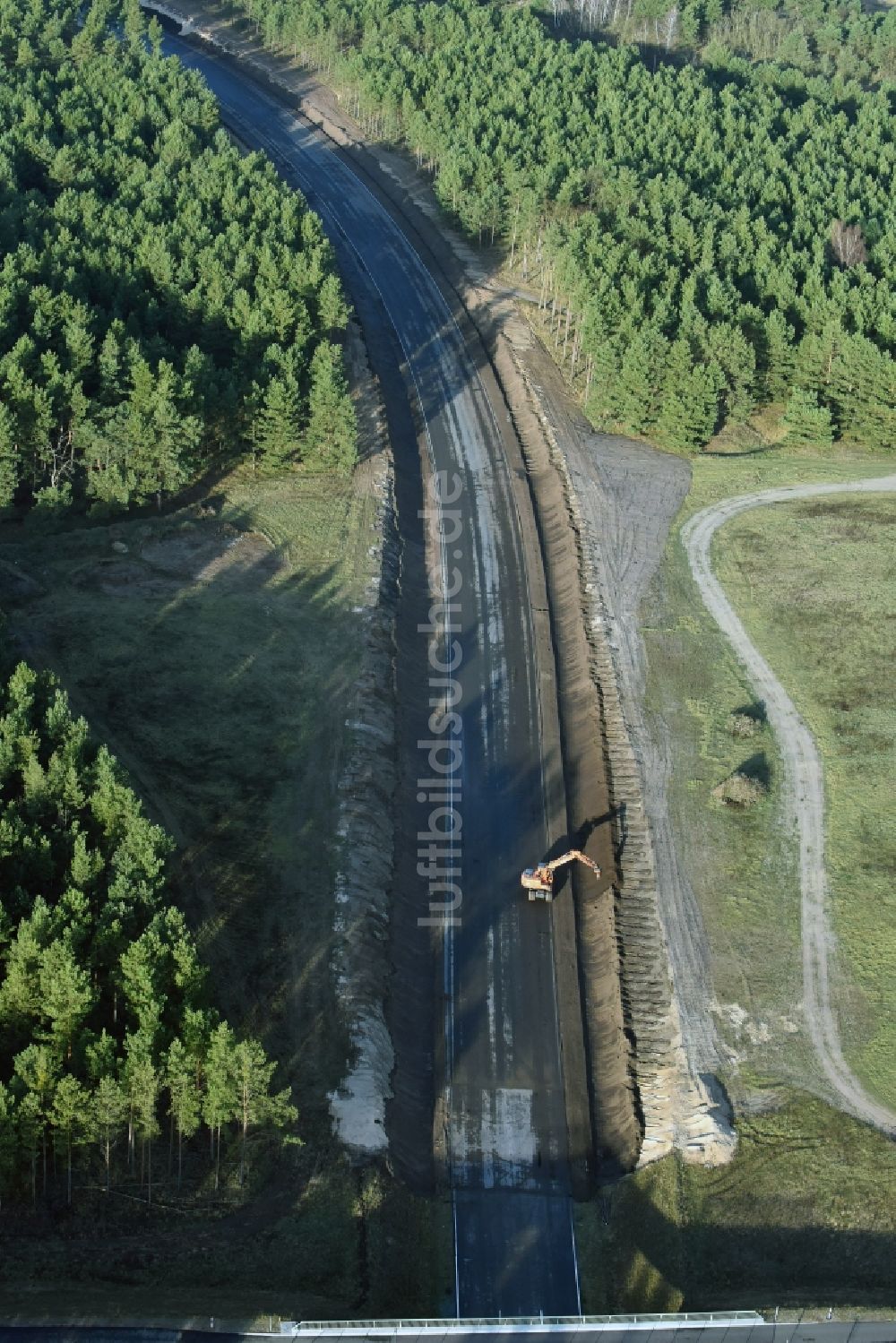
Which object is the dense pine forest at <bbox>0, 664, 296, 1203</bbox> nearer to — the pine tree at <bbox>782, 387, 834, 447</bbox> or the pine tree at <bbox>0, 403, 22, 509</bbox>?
the pine tree at <bbox>0, 403, 22, 509</bbox>

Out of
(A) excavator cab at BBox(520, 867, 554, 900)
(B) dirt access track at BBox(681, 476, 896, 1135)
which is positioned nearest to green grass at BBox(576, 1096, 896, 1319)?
(B) dirt access track at BBox(681, 476, 896, 1135)

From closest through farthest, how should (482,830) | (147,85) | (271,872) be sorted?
(271,872) < (482,830) < (147,85)

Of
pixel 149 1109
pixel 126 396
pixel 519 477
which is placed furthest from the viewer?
pixel 519 477

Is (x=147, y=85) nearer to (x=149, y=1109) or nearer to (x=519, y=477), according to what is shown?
(x=519, y=477)

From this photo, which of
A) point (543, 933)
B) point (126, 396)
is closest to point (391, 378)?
point (126, 396)

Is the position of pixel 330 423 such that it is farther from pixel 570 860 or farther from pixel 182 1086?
pixel 182 1086

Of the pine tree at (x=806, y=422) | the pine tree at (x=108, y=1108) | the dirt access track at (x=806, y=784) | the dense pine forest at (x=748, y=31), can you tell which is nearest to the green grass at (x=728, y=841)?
the dirt access track at (x=806, y=784)
